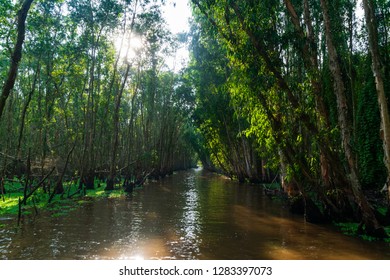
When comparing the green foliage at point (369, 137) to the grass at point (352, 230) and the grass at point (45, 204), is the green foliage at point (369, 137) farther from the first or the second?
the grass at point (45, 204)

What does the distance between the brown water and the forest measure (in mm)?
1469

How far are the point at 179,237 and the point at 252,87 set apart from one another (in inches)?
242

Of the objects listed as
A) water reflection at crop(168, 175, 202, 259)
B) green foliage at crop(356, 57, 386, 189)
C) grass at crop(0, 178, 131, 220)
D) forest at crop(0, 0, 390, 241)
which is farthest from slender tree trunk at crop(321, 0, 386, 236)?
grass at crop(0, 178, 131, 220)

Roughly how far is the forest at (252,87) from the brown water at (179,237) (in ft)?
4.82

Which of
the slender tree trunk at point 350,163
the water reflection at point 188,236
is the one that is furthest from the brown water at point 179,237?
the slender tree trunk at point 350,163

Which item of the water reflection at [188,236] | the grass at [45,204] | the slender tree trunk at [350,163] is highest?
the slender tree trunk at [350,163]

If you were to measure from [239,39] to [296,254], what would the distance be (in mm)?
8147

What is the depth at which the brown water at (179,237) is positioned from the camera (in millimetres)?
8617

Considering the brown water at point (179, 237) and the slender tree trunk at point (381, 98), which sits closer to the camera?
the brown water at point (179, 237)

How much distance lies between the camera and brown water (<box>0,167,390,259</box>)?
28.3ft

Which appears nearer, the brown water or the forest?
the brown water

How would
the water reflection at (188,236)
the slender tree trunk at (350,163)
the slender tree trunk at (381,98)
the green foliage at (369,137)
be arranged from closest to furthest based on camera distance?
1. the water reflection at (188,236)
2. the slender tree trunk at (381,98)
3. the slender tree trunk at (350,163)
4. the green foliage at (369,137)

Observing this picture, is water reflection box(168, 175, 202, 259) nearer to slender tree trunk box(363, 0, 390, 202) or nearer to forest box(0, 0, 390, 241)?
forest box(0, 0, 390, 241)

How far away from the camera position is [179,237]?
34.9ft
